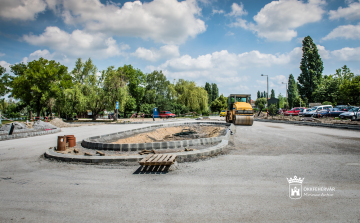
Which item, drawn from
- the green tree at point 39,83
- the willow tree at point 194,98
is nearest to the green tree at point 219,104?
the willow tree at point 194,98

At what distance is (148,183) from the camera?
4715 millimetres

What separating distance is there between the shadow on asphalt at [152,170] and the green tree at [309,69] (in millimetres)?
62134

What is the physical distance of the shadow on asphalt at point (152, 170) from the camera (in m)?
5.54

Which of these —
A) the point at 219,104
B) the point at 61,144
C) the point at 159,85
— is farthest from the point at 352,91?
the point at 61,144

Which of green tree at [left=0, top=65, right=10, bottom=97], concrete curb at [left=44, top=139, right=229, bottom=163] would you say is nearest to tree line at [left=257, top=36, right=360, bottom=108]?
concrete curb at [left=44, top=139, right=229, bottom=163]

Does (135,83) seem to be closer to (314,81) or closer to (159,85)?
(159,85)

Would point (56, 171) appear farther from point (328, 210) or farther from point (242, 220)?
point (328, 210)

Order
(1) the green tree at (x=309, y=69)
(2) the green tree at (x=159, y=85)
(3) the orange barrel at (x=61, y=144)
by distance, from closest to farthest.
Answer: (3) the orange barrel at (x=61, y=144) → (1) the green tree at (x=309, y=69) → (2) the green tree at (x=159, y=85)

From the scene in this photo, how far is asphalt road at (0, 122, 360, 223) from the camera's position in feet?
10.6

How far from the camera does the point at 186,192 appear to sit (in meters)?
4.15

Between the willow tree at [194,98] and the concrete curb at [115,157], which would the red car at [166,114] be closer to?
the willow tree at [194,98]

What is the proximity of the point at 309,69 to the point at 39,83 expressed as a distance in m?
67.3

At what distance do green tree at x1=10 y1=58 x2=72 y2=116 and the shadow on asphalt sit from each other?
129ft

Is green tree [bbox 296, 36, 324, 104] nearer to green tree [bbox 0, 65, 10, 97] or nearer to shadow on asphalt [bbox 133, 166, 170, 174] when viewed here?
shadow on asphalt [bbox 133, 166, 170, 174]
